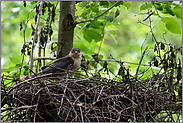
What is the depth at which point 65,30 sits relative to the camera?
3.80 meters

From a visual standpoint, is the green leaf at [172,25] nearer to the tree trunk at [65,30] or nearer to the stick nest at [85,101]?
the stick nest at [85,101]

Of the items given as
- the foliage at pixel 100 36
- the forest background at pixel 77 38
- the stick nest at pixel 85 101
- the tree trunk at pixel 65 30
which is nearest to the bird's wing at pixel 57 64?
the tree trunk at pixel 65 30

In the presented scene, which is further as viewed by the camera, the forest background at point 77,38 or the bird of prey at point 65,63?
the forest background at point 77,38

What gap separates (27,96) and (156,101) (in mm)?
1680

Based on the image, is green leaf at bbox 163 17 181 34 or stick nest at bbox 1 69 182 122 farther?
green leaf at bbox 163 17 181 34

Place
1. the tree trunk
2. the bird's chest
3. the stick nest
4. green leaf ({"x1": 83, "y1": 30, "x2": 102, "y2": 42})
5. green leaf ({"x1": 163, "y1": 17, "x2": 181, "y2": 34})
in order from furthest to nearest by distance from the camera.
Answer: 1. the bird's chest
2. green leaf ({"x1": 83, "y1": 30, "x2": 102, "y2": 42})
3. the tree trunk
4. green leaf ({"x1": 163, "y1": 17, "x2": 181, "y2": 34})
5. the stick nest

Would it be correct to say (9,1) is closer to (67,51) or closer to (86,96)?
(67,51)

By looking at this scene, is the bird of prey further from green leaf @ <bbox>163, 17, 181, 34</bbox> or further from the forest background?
green leaf @ <bbox>163, 17, 181, 34</bbox>

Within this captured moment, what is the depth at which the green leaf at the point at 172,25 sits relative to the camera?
120 inches

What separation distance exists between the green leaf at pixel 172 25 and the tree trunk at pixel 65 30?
1.76 meters

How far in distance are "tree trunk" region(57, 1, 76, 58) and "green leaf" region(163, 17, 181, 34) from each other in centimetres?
176

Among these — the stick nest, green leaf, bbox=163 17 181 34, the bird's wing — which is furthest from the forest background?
the stick nest

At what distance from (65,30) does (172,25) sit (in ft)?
6.50

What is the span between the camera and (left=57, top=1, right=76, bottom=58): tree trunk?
12.4ft
